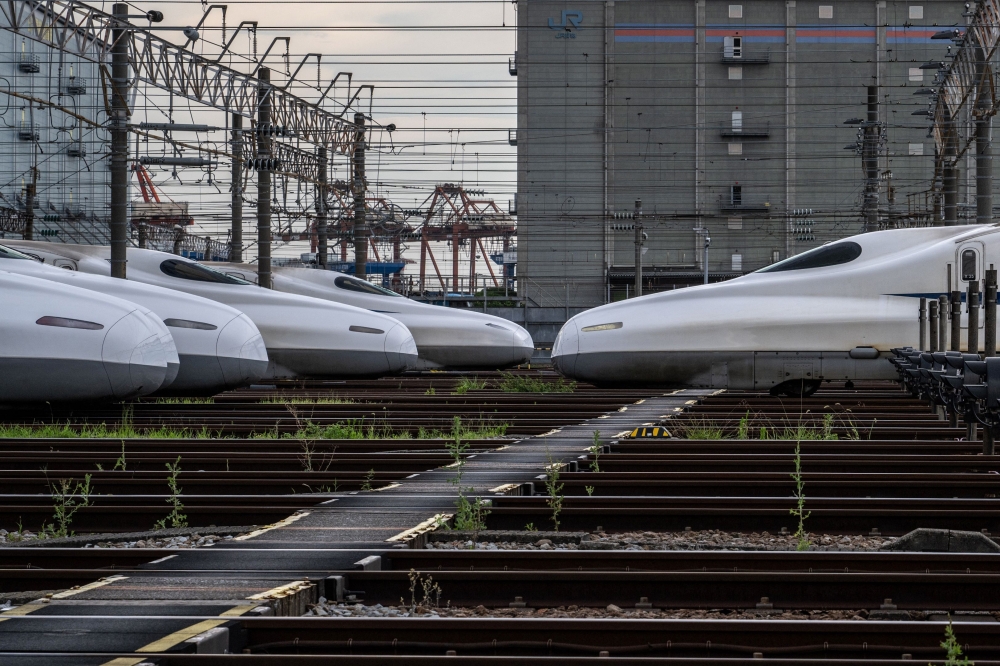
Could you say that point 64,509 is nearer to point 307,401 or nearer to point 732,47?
point 307,401

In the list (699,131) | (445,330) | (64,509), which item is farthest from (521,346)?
(699,131)

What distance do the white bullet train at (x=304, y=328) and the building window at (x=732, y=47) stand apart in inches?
1568

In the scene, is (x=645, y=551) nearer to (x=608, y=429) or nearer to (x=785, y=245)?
(x=608, y=429)

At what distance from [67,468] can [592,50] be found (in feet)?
158

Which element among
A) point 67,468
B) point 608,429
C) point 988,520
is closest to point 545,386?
point 608,429

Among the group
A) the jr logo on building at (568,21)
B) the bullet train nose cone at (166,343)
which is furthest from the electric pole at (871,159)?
the jr logo on building at (568,21)

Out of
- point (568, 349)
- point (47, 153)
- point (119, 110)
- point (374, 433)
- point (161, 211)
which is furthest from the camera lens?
point (161, 211)

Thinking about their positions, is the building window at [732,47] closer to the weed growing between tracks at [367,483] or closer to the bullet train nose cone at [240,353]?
the bullet train nose cone at [240,353]

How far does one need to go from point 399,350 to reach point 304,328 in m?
1.46

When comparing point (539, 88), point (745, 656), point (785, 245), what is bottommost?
point (745, 656)

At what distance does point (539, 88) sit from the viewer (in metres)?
53.6

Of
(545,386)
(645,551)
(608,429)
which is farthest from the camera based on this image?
(545,386)

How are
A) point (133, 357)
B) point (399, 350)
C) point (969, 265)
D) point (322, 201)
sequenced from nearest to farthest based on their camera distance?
1. point (133, 357)
2. point (969, 265)
3. point (399, 350)
4. point (322, 201)

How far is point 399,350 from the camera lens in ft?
59.9
